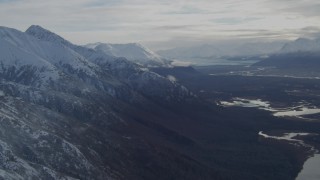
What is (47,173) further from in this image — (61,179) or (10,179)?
(10,179)

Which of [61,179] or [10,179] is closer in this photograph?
[10,179]

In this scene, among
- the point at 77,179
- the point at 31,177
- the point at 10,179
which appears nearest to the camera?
the point at 10,179

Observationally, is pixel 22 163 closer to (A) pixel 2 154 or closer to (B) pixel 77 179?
(A) pixel 2 154

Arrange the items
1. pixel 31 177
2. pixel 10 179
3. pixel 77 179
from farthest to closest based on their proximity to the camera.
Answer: pixel 77 179
pixel 31 177
pixel 10 179

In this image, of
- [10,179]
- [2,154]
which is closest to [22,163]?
[2,154]

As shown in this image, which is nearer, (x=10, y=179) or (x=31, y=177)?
(x=10, y=179)

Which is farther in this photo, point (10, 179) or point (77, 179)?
point (77, 179)

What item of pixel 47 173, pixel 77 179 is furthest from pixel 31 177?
pixel 77 179

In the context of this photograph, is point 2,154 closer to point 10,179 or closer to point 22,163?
point 22,163

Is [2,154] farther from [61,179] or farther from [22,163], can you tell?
[61,179]
